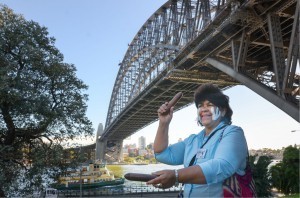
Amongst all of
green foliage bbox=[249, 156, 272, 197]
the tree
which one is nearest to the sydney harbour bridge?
green foliage bbox=[249, 156, 272, 197]

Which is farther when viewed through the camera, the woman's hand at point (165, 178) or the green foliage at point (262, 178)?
the green foliage at point (262, 178)

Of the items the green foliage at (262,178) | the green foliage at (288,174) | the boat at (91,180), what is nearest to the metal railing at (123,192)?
the boat at (91,180)

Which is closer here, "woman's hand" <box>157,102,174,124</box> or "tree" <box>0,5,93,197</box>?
"woman's hand" <box>157,102,174,124</box>

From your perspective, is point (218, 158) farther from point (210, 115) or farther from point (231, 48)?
point (231, 48)

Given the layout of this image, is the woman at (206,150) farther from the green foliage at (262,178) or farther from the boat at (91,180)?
the boat at (91,180)

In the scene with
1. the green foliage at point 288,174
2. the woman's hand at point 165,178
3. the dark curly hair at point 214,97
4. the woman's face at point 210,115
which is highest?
the dark curly hair at point 214,97

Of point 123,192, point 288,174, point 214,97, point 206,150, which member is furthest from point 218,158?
A: point 123,192

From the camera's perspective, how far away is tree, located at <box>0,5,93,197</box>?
29.0ft

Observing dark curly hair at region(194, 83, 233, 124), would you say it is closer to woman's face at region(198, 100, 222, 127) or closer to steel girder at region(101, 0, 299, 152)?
woman's face at region(198, 100, 222, 127)

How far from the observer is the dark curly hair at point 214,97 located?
7.45 ft

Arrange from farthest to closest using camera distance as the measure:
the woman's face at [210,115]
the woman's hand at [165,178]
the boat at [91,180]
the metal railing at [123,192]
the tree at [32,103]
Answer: the boat at [91,180] → the metal railing at [123,192] → the tree at [32,103] → the woman's face at [210,115] → the woman's hand at [165,178]

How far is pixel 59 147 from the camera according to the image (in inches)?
392

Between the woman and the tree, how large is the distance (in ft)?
22.1

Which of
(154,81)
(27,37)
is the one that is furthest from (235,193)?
(154,81)
